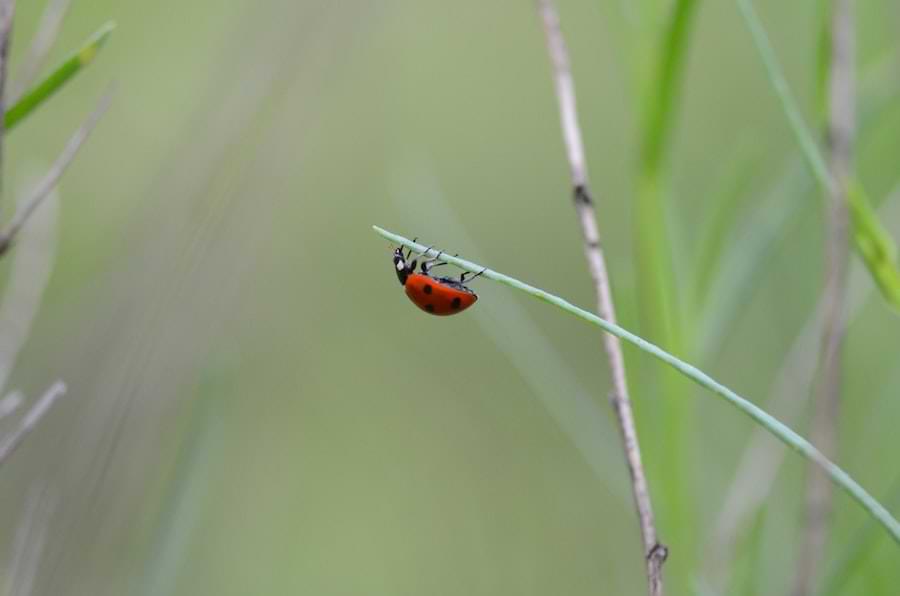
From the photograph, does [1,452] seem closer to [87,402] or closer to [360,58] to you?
[87,402]

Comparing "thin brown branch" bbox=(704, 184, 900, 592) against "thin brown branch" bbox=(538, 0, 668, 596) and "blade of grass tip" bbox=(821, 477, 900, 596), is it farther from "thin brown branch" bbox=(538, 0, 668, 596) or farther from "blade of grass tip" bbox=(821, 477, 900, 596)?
"thin brown branch" bbox=(538, 0, 668, 596)

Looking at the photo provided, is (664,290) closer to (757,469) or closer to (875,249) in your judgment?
(875,249)

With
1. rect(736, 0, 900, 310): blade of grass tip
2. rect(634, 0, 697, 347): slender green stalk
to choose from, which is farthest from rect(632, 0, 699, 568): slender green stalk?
rect(736, 0, 900, 310): blade of grass tip

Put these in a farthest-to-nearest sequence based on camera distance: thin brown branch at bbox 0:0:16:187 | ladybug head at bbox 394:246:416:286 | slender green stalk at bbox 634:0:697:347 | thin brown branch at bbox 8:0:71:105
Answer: ladybug head at bbox 394:246:416:286 → slender green stalk at bbox 634:0:697:347 → thin brown branch at bbox 8:0:71:105 → thin brown branch at bbox 0:0:16:187

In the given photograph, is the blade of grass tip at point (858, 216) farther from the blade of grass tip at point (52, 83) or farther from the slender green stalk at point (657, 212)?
the blade of grass tip at point (52, 83)

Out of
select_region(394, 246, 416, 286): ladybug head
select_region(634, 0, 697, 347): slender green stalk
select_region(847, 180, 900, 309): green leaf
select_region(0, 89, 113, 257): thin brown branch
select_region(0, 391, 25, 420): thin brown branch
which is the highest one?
select_region(394, 246, 416, 286): ladybug head

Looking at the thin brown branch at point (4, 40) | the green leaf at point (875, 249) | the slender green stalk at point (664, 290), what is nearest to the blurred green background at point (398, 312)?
the slender green stalk at point (664, 290)

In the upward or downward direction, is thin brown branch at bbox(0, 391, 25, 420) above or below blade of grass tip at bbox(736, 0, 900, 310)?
below
